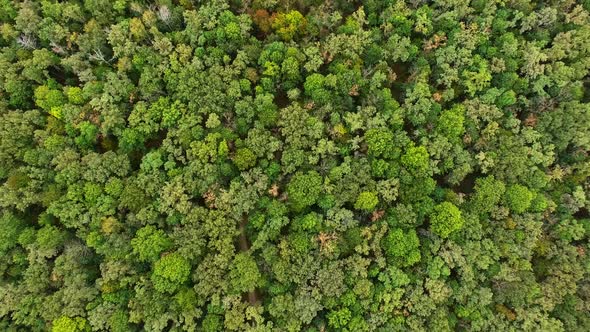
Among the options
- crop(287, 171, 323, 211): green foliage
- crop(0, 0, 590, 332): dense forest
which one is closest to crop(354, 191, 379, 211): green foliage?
crop(0, 0, 590, 332): dense forest

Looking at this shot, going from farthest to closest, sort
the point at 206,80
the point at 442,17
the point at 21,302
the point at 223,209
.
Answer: the point at 442,17 → the point at 206,80 → the point at 223,209 → the point at 21,302

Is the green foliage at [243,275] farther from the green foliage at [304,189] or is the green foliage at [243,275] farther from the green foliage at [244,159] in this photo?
the green foliage at [244,159]

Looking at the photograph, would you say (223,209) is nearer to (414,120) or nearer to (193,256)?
(193,256)

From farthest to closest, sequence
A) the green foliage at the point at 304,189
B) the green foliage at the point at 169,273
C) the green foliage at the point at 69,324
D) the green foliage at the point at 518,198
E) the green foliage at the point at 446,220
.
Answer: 1. the green foliage at the point at 518,198
2. the green foliage at the point at 304,189
3. the green foliage at the point at 446,220
4. the green foliage at the point at 169,273
5. the green foliage at the point at 69,324

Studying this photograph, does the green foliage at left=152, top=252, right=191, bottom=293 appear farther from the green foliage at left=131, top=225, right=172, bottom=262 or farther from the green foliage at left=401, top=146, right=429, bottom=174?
the green foliage at left=401, top=146, right=429, bottom=174

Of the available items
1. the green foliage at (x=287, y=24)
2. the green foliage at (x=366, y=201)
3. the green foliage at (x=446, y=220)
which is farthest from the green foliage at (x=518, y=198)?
the green foliage at (x=287, y=24)

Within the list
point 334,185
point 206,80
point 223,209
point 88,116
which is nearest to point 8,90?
point 88,116
